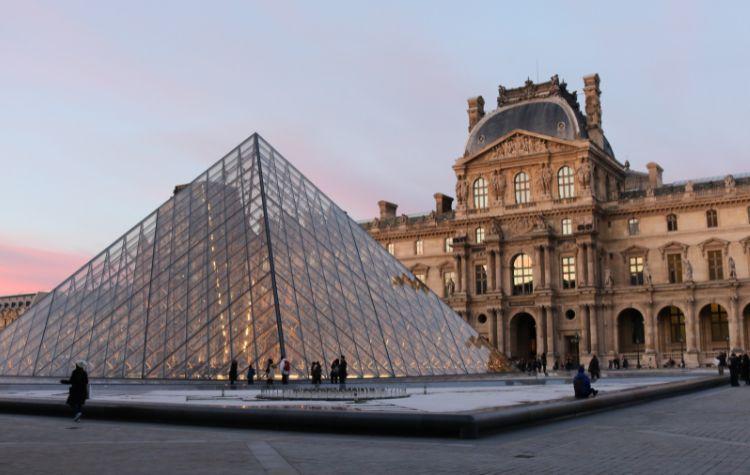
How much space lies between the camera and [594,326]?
52656 mm

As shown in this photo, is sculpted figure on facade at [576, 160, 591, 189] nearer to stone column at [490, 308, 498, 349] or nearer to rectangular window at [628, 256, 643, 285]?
rectangular window at [628, 256, 643, 285]

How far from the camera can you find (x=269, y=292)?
78.1 ft

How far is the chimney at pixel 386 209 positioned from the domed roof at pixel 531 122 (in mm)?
12310

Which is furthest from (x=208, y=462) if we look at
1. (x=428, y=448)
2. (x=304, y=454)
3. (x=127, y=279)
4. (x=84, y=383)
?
(x=127, y=279)

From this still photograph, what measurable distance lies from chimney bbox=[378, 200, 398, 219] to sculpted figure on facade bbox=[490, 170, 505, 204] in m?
14.5

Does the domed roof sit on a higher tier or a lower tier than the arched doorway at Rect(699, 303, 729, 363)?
higher

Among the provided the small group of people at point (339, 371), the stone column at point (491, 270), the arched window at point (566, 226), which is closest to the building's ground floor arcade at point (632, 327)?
the stone column at point (491, 270)

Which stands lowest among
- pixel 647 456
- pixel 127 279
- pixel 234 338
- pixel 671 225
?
pixel 647 456

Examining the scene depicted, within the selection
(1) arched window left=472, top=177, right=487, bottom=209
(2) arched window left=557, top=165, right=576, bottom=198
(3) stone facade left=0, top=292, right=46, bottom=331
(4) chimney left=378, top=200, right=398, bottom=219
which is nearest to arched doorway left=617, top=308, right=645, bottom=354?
(2) arched window left=557, top=165, right=576, bottom=198

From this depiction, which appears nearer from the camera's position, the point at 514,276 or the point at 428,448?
the point at 428,448

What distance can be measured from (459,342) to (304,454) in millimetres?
20400

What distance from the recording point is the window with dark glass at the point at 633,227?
180ft

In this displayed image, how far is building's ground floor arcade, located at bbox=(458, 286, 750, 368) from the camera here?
163ft

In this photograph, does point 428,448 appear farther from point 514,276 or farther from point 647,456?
point 514,276
